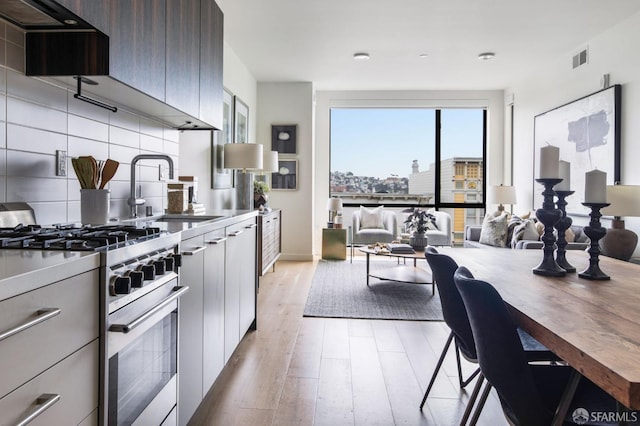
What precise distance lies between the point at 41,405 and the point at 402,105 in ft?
23.0

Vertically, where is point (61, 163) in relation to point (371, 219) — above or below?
above

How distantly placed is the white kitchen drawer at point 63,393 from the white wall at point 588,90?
4650mm

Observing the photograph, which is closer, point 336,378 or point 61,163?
point 61,163

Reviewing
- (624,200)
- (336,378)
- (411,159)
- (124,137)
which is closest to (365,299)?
(336,378)

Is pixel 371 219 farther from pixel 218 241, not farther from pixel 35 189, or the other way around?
pixel 35 189

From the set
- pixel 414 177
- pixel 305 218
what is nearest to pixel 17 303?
pixel 305 218

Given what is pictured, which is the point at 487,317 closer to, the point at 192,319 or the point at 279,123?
the point at 192,319

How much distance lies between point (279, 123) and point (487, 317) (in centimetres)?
579

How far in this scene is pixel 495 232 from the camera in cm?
544

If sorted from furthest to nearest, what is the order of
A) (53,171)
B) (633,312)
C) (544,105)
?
(544,105) < (53,171) < (633,312)

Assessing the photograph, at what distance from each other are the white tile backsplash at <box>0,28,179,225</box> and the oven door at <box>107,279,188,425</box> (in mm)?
659

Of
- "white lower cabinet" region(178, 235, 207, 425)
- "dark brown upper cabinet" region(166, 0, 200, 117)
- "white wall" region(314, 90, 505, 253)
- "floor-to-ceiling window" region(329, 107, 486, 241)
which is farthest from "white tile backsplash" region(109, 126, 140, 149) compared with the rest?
"floor-to-ceiling window" region(329, 107, 486, 241)

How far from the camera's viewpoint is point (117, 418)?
3.85ft

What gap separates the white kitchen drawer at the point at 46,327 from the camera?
768 mm
